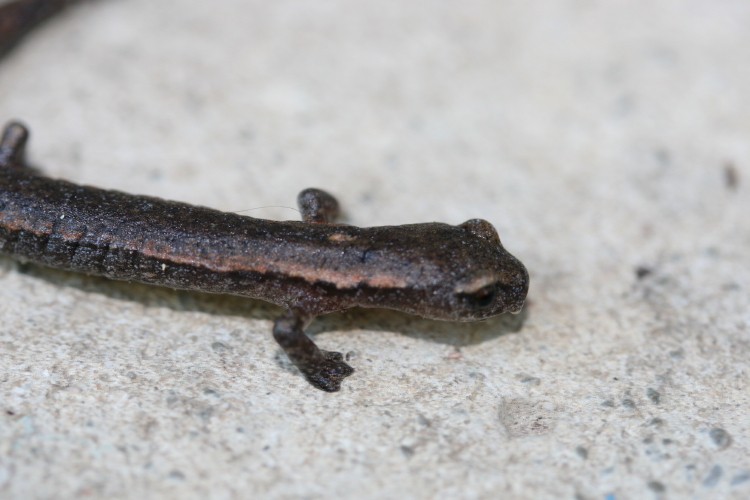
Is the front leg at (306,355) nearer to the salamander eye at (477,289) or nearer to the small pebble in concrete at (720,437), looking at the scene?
the salamander eye at (477,289)

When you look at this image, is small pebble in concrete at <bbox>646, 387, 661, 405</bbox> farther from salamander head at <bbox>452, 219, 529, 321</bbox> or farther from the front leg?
the front leg

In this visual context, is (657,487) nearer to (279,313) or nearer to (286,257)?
(286,257)

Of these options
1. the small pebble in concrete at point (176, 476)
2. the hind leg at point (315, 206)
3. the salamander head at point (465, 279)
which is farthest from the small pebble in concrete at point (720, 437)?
the small pebble in concrete at point (176, 476)

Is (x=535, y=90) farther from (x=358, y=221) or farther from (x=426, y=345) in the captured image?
(x=426, y=345)

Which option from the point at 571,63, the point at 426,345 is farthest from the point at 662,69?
the point at 426,345

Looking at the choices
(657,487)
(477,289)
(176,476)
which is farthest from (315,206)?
(657,487)

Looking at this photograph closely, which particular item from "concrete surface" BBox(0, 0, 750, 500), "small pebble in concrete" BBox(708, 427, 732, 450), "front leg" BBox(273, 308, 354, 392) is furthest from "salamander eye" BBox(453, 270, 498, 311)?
"small pebble in concrete" BBox(708, 427, 732, 450)
